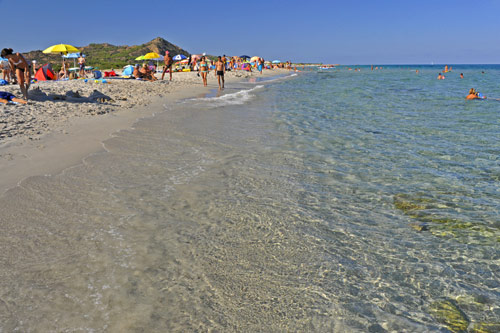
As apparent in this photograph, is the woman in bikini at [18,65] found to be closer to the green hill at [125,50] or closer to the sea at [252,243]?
the sea at [252,243]

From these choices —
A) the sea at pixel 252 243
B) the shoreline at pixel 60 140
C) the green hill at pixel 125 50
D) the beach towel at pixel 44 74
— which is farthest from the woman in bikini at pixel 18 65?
the green hill at pixel 125 50

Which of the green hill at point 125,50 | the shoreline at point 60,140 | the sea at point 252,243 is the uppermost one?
the green hill at point 125,50

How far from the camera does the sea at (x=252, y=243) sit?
2635mm

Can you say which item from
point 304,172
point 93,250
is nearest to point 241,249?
point 93,250

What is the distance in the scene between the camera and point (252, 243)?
3688 mm

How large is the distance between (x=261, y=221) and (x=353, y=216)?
1290 mm

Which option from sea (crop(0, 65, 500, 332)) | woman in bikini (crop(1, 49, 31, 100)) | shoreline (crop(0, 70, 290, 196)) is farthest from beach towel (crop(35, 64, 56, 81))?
sea (crop(0, 65, 500, 332))

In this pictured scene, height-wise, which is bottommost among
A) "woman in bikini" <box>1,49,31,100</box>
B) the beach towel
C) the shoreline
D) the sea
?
the sea

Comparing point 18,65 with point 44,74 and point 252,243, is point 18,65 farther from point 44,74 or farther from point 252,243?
point 44,74

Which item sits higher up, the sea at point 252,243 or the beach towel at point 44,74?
the beach towel at point 44,74

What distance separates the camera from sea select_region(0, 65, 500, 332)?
2.63 meters

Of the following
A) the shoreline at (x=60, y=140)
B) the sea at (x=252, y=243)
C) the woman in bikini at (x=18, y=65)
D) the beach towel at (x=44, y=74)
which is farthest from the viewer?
the beach towel at (x=44, y=74)

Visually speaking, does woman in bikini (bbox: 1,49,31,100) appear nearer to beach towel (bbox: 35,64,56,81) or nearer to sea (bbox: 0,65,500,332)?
sea (bbox: 0,65,500,332)

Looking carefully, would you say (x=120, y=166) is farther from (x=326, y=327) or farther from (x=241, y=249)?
(x=326, y=327)
